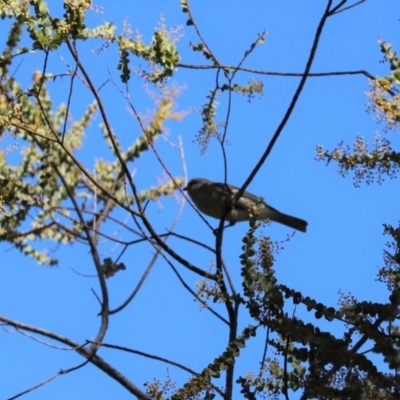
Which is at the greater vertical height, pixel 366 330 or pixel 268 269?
pixel 268 269

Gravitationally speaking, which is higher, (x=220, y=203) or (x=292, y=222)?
(x=220, y=203)

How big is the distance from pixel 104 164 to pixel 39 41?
4.08 m

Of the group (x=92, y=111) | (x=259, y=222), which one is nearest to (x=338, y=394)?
(x=259, y=222)

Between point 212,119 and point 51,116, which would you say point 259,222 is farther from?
point 51,116

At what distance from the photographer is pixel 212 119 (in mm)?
3250

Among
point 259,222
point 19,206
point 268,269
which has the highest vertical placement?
point 19,206

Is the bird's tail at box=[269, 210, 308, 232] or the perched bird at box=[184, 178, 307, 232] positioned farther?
the bird's tail at box=[269, 210, 308, 232]

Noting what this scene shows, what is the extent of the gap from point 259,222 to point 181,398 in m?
0.53

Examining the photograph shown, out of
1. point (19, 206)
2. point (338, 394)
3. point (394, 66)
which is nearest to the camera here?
point (338, 394)

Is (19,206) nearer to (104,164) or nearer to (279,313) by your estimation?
(104,164)

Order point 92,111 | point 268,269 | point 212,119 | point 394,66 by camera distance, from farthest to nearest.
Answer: point 92,111
point 212,119
point 394,66
point 268,269

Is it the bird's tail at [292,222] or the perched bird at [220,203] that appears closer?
the perched bird at [220,203]

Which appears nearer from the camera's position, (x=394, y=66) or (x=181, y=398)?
(x=181, y=398)

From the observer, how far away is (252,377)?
6.75ft
